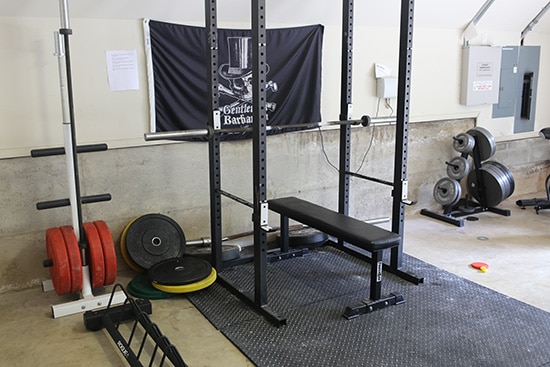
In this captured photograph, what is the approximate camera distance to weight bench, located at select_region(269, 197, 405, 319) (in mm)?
2936

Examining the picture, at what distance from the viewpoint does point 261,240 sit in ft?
9.90

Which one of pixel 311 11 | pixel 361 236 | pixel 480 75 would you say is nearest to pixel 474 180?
pixel 480 75

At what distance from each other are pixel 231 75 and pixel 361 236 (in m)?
1.65

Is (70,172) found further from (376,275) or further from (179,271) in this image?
(376,275)

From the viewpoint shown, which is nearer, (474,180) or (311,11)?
(311,11)

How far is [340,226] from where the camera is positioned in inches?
124

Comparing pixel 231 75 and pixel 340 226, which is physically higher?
pixel 231 75

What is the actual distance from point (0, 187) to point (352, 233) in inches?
87.0

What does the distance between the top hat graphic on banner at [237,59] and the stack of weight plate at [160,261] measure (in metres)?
1.16

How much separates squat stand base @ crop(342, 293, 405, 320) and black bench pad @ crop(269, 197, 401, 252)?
0.37 meters

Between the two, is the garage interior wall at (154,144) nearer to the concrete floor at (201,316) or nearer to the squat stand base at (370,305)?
the concrete floor at (201,316)

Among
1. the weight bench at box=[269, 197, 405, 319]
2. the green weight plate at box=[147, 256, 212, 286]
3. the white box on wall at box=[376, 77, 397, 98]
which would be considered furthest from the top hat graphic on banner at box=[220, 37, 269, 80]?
the green weight plate at box=[147, 256, 212, 286]

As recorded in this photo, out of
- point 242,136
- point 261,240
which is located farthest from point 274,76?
point 261,240

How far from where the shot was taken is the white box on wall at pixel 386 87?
14.7 feet
